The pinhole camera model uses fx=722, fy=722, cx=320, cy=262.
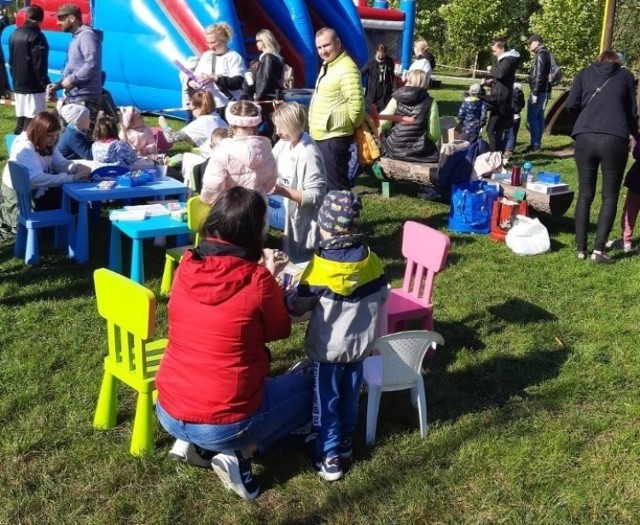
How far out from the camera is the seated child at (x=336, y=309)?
309 cm

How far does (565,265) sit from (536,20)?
101ft

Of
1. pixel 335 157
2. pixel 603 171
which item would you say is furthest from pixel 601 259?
pixel 335 157

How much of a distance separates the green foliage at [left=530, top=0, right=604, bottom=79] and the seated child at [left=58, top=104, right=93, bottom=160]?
28797 millimetres

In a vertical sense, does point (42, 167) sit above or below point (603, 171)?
below

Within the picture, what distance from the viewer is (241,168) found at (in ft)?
15.3

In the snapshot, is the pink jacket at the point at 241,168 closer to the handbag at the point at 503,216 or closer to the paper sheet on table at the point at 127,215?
the paper sheet on table at the point at 127,215

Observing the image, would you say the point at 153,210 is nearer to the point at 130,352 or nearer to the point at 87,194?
the point at 87,194

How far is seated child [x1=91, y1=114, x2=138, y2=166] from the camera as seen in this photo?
6.16 metres

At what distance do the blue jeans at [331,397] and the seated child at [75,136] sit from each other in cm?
412

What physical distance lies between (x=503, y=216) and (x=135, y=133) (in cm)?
361

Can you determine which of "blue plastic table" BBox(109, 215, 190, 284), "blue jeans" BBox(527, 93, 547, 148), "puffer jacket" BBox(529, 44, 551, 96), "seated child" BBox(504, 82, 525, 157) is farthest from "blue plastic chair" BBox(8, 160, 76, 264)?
"puffer jacket" BBox(529, 44, 551, 96)

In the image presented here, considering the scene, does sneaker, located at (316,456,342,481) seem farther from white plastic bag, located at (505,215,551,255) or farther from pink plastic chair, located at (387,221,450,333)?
white plastic bag, located at (505,215,551,255)

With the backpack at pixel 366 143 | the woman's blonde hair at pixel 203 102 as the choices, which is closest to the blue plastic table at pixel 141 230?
the backpack at pixel 366 143

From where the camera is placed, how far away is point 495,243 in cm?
684
